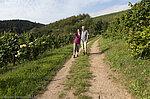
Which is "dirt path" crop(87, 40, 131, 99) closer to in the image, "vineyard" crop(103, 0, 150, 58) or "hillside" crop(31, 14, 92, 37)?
"vineyard" crop(103, 0, 150, 58)

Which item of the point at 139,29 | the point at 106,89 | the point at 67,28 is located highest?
the point at 67,28

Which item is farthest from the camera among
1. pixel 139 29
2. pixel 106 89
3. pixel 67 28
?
pixel 67 28

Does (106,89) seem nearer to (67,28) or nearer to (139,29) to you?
(139,29)

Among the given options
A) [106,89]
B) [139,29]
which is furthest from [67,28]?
[106,89]

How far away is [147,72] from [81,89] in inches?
109

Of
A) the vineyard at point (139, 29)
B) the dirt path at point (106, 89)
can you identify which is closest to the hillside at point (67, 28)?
the vineyard at point (139, 29)

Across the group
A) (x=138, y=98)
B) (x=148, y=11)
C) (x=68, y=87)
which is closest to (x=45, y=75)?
(x=68, y=87)

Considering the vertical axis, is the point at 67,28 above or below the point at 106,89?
above

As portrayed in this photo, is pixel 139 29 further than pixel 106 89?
Yes

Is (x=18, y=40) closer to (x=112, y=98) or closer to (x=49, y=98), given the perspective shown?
(x=49, y=98)

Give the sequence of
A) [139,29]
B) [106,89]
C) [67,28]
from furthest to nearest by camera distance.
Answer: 1. [67,28]
2. [139,29]
3. [106,89]

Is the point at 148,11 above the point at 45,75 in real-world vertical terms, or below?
above

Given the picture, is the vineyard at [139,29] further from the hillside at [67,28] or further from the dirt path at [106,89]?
the hillside at [67,28]

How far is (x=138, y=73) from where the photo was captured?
4.35 m
